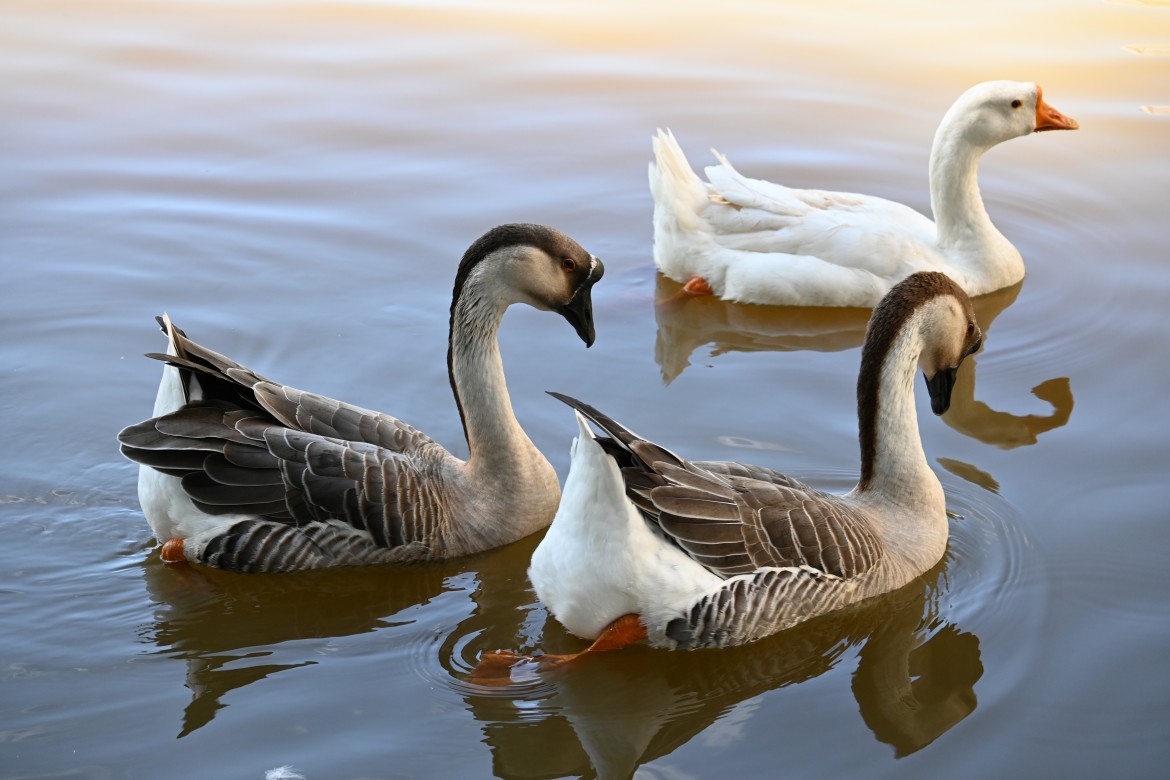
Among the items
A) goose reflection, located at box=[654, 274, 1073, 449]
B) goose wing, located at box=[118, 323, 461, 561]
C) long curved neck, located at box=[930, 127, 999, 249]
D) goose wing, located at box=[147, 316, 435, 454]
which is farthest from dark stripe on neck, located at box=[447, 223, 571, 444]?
long curved neck, located at box=[930, 127, 999, 249]

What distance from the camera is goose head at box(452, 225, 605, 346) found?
562 centimetres

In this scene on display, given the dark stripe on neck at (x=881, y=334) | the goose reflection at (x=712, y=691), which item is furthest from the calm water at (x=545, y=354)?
the dark stripe on neck at (x=881, y=334)

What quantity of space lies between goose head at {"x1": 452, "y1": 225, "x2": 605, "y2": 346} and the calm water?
1.02 meters

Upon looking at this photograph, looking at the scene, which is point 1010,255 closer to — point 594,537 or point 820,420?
point 820,420

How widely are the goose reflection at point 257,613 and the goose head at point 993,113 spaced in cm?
454

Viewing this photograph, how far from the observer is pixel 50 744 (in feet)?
14.4

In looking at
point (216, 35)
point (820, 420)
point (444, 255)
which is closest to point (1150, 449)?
point (820, 420)

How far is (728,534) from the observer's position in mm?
4801

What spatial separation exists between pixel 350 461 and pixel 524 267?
1119mm

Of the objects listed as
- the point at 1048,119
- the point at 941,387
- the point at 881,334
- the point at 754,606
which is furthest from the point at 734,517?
the point at 1048,119

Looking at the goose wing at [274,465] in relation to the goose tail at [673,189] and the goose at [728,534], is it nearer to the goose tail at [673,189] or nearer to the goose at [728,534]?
the goose at [728,534]

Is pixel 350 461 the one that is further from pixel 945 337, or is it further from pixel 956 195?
pixel 956 195

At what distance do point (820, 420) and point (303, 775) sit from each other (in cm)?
339

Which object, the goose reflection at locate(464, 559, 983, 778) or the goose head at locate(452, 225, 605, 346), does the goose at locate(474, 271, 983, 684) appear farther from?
the goose head at locate(452, 225, 605, 346)
